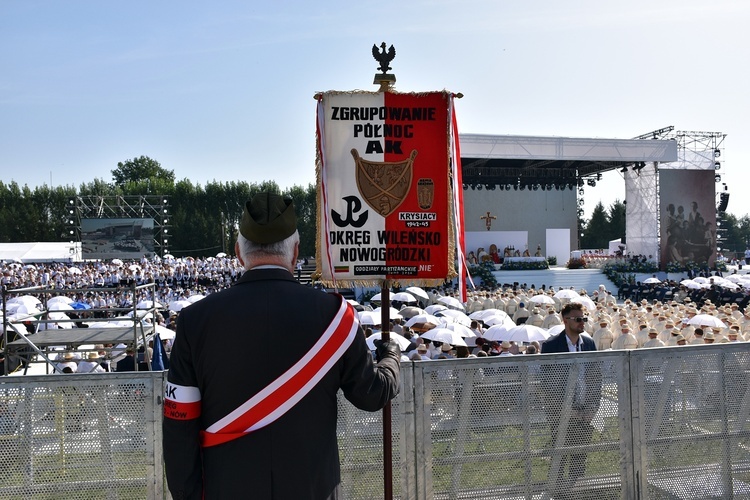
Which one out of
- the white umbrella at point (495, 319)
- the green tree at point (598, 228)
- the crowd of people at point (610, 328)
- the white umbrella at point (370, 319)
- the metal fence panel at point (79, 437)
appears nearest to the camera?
the metal fence panel at point (79, 437)

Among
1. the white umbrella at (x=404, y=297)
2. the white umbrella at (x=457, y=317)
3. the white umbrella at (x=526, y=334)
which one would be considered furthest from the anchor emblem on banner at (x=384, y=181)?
the white umbrella at (x=404, y=297)

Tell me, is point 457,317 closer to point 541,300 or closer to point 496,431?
point 541,300

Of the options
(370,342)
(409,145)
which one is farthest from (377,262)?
(370,342)

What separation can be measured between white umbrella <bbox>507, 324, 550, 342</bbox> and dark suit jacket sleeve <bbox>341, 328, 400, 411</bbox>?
919 cm

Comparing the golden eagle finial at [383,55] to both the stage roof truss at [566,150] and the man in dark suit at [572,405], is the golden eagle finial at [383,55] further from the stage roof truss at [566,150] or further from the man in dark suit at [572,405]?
the stage roof truss at [566,150]

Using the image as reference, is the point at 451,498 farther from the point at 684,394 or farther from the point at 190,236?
the point at 190,236

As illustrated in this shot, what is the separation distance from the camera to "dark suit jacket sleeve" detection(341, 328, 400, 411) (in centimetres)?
231

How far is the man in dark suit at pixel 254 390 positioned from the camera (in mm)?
2188

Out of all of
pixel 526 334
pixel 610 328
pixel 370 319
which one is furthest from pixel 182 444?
pixel 610 328

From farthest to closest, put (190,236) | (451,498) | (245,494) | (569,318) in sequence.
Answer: (190,236), (569,318), (451,498), (245,494)

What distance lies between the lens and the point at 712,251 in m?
33.8

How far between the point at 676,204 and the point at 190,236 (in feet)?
117

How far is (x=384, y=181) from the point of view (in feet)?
12.3

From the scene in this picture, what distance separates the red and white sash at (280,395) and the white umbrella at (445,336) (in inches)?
336
